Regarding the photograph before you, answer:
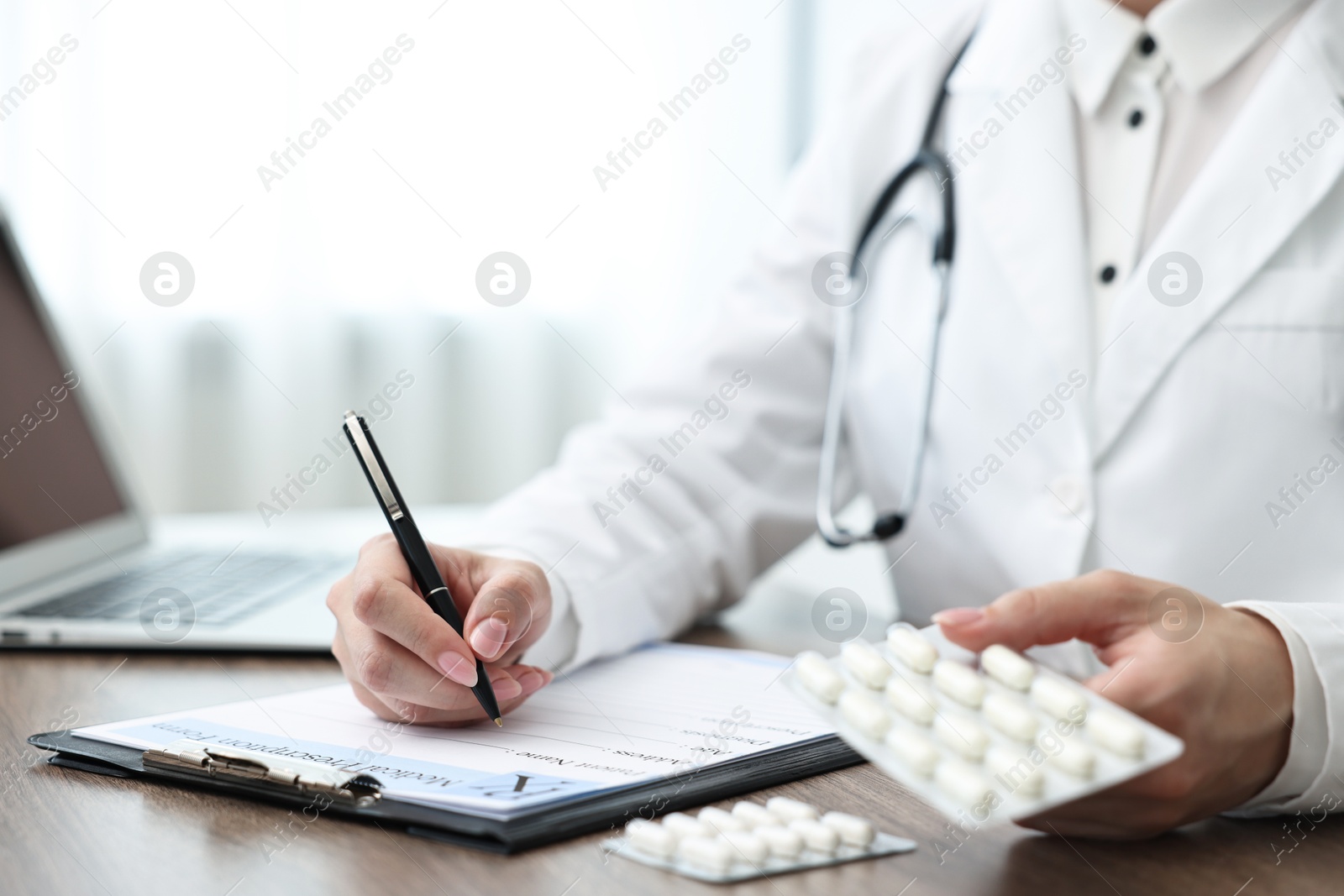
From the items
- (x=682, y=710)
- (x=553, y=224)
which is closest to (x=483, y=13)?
(x=553, y=224)

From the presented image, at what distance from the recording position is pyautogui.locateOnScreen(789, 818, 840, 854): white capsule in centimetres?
43

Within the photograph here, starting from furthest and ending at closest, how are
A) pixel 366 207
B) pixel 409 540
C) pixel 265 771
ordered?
pixel 366 207 → pixel 409 540 → pixel 265 771

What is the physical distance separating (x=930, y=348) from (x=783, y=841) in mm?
612

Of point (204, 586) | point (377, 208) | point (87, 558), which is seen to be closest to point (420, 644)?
point (204, 586)

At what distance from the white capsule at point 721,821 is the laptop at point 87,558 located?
1.48 ft

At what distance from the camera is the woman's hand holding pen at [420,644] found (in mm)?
579

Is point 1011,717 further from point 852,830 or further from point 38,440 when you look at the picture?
point 38,440

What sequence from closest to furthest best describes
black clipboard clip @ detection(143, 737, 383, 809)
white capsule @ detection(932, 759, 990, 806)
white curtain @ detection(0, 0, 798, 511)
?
white capsule @ detection(932, 759, 990, 806), black clipboard clip @ detection(143, 737, 383, 809), white curtain @ detection(0, 0, 798, 511)

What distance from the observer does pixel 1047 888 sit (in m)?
0.42

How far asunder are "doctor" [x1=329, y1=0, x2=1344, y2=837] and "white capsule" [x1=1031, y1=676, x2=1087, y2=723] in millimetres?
234

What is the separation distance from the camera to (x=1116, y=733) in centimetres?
39

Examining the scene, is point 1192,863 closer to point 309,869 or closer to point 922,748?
point 922,748

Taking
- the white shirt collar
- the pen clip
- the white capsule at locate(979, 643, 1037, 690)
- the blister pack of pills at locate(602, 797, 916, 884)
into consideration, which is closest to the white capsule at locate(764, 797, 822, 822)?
the blister pack of pills at locate(602, 797, 916, 884)

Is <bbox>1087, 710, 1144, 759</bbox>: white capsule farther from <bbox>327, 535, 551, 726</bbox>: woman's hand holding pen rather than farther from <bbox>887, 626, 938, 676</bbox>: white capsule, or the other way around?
<bbox>327, 535, 551, 726</bbox>: woman's hand holding pen
